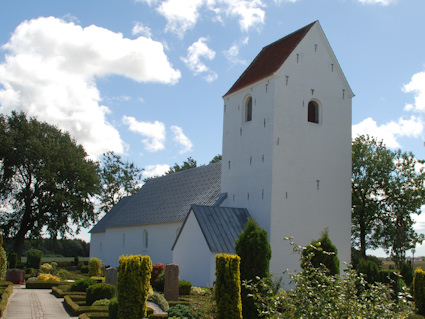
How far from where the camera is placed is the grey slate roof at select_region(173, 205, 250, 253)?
18.9 metres

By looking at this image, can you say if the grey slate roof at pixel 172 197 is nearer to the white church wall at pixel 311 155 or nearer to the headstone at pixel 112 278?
the white church wall at pixel 311 155

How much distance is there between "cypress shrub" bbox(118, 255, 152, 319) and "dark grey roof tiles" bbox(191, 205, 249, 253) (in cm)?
761

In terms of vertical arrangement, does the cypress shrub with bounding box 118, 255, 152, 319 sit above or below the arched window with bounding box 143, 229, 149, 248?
below

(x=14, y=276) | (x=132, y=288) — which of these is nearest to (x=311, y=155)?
(x=132, y=288)

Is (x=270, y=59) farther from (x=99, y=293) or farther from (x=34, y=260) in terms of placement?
(x=34, y=260)

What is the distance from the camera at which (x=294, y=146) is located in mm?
20438

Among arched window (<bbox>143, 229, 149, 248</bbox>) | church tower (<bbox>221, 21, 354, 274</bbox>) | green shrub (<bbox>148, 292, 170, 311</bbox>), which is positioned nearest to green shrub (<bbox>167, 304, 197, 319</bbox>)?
green shrub (<bbox>148, 292, 170, 311</bbox>)

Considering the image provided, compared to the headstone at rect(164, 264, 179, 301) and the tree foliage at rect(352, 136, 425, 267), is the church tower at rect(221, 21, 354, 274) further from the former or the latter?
the tree foliage at rect(352, 136, 425, 267)

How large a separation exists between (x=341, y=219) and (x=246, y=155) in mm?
4901

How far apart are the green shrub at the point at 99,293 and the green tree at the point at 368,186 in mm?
20797

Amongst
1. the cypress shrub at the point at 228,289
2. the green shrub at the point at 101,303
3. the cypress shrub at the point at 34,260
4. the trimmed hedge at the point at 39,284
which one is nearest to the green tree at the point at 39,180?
the cypress shrub at the point at 34,260

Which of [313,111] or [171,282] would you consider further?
[313,111]

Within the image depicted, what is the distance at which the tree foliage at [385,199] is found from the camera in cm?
3116

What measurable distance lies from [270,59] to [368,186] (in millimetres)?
13793
